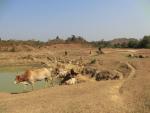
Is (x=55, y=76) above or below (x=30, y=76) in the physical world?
below

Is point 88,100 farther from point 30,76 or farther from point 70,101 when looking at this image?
point 30,76

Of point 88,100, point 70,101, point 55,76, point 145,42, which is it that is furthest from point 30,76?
point 145,42

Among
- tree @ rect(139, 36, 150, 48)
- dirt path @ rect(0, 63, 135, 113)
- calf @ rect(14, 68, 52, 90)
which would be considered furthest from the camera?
tree @ rect(139, 36, 150, 48)

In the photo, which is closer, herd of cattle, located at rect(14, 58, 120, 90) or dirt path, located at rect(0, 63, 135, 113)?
dirt path, located at rect(0, 63, 135, 113)

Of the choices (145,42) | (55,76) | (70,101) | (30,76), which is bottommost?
(55,76)

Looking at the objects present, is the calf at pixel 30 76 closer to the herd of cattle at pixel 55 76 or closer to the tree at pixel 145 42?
the herd of cattle at pixel 55 76

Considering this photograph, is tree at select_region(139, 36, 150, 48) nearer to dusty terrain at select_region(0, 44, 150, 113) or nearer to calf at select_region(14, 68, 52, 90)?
calf at select_region(14, 68, 52, 90)

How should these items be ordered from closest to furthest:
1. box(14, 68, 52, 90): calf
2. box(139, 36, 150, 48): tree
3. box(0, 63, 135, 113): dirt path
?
box(0, 63, 135, 113): dirt path
box(14, 68, 52, 90): calf
box(139, 36, 150, 48): tree

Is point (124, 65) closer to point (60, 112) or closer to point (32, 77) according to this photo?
point (32, 77)

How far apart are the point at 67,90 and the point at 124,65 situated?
53.4ft

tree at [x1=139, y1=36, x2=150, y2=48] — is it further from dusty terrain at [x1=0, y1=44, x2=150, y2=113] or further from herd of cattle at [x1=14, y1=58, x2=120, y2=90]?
dusty terrain at [x1=0, y1=44, x2=150, y2=113]

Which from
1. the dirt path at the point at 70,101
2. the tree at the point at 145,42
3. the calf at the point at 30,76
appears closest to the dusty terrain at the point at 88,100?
the dirt path at the point at 70,101

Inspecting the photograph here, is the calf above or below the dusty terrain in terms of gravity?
above

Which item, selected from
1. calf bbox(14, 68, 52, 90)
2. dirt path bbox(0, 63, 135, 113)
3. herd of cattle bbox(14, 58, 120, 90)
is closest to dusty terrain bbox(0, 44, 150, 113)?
dirt path bbox(0, 63, 135, 113)
